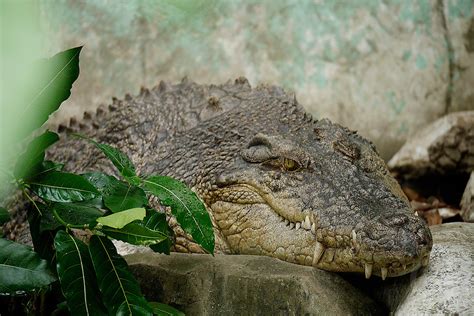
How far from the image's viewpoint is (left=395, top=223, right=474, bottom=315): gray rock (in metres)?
2.30

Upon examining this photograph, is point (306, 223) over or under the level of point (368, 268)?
over

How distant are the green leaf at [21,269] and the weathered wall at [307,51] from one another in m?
3.18

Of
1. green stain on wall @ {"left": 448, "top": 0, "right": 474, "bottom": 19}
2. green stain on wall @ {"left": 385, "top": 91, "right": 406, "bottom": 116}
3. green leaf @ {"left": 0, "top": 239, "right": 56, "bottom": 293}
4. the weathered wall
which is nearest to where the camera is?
green leaf @ {"left": 0, "top": 239, "right": 56, "bottom": 293}

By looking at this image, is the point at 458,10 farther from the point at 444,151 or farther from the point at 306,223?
the point at 306,223

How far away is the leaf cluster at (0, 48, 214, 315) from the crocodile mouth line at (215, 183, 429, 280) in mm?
532

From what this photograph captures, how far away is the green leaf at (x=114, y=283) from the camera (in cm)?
225

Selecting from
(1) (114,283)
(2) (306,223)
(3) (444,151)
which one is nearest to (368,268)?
(2) (306,223)

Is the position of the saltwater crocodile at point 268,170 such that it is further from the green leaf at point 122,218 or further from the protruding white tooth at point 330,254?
the green leaf at point 122,218

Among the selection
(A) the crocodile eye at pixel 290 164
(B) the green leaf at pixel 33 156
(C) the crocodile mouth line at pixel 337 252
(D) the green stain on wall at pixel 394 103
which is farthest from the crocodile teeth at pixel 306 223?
(D) the green stain on wall at pixel 394 103

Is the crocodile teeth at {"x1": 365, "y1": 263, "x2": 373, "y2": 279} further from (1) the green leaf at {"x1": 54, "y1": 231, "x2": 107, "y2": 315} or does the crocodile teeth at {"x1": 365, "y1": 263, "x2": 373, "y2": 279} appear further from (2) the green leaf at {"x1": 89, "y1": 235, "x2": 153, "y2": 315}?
(1) the green leaf at {"x1": 54, "y1": 231, "x2": 107, "y2": 315}

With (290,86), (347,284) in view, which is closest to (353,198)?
(347,284)

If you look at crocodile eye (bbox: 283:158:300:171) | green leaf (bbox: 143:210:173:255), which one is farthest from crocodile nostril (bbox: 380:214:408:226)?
green leaf (bbox: 143:210:173:255)

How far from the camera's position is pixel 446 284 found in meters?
2.42

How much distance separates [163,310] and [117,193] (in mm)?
478
